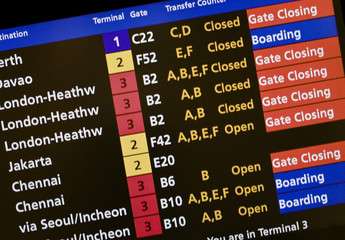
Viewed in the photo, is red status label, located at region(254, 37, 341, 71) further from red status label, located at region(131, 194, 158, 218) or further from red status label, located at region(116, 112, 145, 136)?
red status label, located at region(131, 194, 158, 218)

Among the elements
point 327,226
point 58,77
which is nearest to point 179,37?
point 58,77

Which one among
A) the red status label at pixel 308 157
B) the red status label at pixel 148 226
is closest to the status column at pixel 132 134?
the red status label at pixel 148 226

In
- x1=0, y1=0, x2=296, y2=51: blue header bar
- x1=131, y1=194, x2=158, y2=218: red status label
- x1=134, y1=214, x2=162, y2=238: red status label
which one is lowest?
x1=134, y1=214, x2=162, y2=238: red status label

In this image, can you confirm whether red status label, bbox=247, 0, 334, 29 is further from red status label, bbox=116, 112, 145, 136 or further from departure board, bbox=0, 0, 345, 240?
red status label, bbox=116, 112, 145, 136

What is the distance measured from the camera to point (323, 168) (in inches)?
80.6

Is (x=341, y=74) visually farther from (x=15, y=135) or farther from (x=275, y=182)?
(x=15, y=135)

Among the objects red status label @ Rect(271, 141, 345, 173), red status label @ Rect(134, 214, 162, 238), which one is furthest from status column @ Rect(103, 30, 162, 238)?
red status label @ Rect(271, 141, 345, 173)

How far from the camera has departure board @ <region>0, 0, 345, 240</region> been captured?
2041 mm

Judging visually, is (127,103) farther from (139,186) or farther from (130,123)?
(139,186)

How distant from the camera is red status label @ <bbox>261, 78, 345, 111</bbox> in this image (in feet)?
6.75

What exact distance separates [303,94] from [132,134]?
0.66 meters

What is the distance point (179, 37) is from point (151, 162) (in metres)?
Result: 0.48

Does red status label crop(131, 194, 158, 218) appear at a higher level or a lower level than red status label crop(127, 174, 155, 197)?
lower

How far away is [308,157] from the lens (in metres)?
2.05
